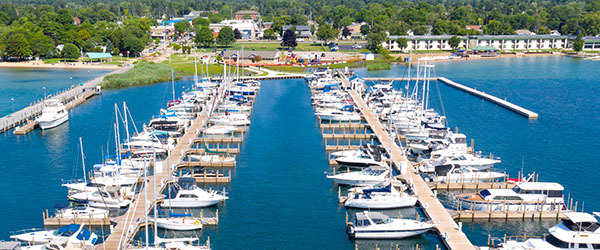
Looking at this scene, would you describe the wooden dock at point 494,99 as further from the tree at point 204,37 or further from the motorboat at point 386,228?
the tree at point 204,37

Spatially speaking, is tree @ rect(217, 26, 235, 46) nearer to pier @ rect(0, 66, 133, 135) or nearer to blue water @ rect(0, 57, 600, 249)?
pier @ rect(0, 66, 133, 135)

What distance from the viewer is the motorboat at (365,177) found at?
5434 centimetres

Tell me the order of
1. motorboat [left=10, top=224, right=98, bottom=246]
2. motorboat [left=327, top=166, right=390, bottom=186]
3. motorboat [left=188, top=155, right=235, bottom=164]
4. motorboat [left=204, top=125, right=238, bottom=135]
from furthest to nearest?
motorboat [left=204, top=125, right=238, bottom=135]
motorboat [left=188, top=155, right=235, bottom=164]
motorboat [left=327, top=166, right=390, bottom=186]
motorboat [left=10, top=224, right=98, bottom=246]

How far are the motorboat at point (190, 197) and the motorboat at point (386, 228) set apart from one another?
13120 mm

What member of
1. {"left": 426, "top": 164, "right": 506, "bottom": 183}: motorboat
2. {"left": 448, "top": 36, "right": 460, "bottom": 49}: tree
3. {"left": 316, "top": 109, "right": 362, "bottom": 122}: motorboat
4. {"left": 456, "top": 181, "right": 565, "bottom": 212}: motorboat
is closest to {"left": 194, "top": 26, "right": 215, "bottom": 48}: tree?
{"left": 448, "top": 36, "right": 460, "bottom": 49}: tree

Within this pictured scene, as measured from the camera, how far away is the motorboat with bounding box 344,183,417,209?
48.9m

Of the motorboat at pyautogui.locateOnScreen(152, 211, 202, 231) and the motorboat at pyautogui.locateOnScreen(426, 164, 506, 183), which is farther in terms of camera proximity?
the motorboat at pyautogui.locateOnScreen(426, 164, 506, 183)

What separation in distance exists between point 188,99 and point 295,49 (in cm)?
10017

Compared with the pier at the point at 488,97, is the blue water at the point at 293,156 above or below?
below

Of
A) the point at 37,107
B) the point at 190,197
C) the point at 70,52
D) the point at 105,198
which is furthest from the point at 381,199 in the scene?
the point at 70,52

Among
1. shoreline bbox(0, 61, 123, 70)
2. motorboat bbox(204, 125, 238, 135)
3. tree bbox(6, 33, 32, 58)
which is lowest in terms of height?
motorboat bbox(204, 125, 238, 135)

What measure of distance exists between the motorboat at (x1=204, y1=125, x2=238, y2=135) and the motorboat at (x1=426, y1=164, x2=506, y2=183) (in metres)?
29.2

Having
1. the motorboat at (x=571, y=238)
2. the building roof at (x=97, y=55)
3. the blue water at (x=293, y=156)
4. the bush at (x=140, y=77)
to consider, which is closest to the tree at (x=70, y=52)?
the building roof at (x=97, y=55)

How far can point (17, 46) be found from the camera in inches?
6334
